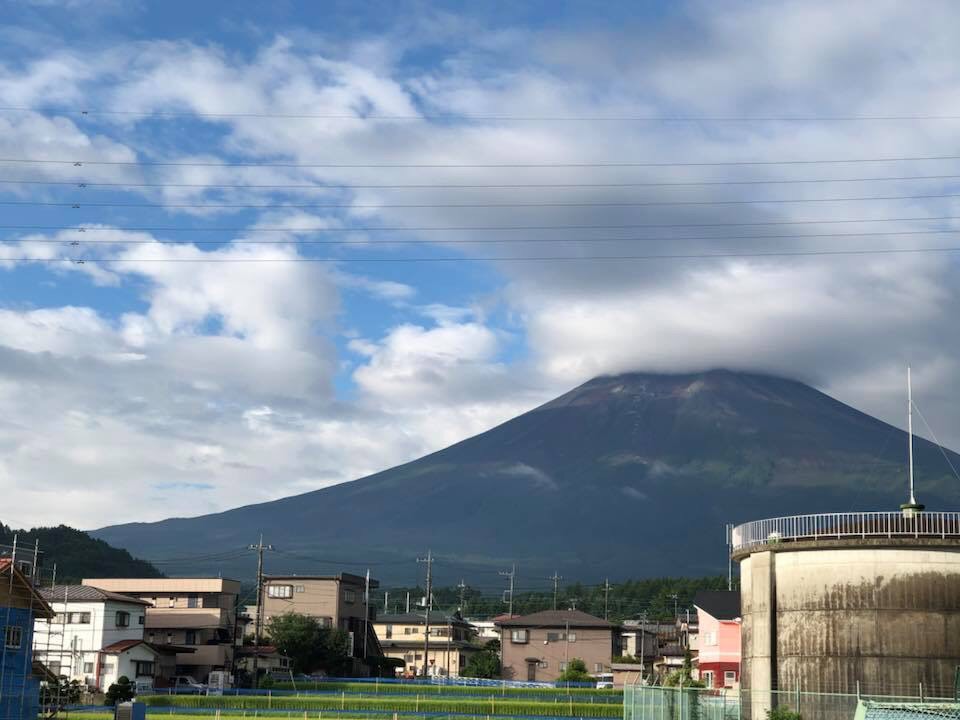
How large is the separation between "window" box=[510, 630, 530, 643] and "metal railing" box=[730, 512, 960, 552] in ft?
213

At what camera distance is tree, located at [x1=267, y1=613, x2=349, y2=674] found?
97312 mm

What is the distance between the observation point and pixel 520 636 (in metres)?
113

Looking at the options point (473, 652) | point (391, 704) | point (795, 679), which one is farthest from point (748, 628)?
point (473, 652)

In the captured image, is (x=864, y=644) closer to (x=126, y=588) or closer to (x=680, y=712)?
(x=680, y=712)

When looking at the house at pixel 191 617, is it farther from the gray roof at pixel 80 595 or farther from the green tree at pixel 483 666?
the green tree at pixel 483 666

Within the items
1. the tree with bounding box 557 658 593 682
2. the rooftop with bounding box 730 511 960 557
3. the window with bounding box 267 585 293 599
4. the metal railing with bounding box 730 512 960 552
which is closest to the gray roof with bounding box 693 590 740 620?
the tree with bounding box 557 658 593 682

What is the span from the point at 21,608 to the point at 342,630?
56780mm

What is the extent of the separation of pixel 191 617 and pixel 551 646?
1309 inches

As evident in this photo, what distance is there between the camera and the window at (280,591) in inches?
4358

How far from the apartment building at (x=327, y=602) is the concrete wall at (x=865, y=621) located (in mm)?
63432

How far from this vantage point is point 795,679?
46.5m

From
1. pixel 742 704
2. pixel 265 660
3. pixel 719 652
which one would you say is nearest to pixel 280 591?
pixel 265 660

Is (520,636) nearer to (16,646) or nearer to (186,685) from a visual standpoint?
(186,685)

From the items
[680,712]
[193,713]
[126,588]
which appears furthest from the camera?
[126,588]
